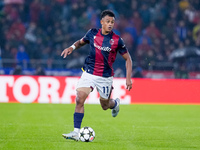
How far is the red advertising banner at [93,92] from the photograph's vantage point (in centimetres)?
1617

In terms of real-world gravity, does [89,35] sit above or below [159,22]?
below

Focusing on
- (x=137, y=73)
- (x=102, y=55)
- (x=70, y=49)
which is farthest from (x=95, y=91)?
(x=70, y=49)

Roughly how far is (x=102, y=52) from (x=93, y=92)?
871 centimetres

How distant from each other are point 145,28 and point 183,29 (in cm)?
178

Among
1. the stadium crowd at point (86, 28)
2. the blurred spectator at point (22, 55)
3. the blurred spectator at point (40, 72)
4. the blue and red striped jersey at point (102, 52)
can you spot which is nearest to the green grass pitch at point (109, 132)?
the blue and red striped jersey at point (102, 52)

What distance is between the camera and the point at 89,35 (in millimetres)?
7859

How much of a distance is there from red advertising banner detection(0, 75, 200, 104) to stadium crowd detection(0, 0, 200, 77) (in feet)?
4.03

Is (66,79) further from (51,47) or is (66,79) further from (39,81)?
(51,47)

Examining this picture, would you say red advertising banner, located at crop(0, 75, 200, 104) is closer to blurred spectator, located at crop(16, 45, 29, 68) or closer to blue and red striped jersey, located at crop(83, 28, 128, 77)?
blurred spectator, located at crop(16, 45, 29, 68)

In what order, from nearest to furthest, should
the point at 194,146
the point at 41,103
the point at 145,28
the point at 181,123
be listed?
the point at 194,146 → the point at 181,123 → the point at 41,103 → the point at 145,28

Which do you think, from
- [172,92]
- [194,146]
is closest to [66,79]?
[172,92]

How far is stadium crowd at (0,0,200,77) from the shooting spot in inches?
723

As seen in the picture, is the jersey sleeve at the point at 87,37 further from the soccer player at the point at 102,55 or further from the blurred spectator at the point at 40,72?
the blurred spectator at the point at 40,72

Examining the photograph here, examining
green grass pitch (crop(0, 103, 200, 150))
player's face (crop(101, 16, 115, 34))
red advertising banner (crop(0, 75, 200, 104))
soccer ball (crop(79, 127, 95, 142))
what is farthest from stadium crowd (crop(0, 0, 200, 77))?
soccer ball (crop(79, 127, 95, 142))
